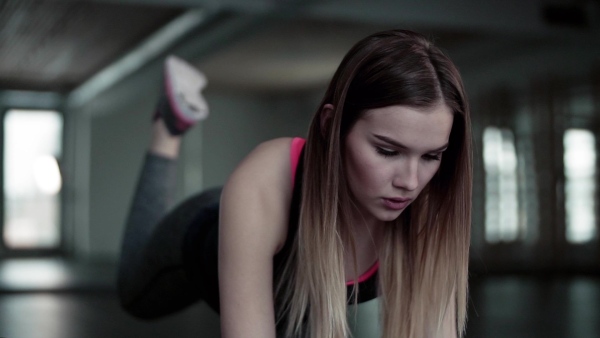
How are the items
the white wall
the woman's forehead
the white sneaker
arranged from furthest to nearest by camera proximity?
the white wall
the white sneaker
the woman's forehead

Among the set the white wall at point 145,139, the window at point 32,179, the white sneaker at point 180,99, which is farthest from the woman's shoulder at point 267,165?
the window at point 32,179

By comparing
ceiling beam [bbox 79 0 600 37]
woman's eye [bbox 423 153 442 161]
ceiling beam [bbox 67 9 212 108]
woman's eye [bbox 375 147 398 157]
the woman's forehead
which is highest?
ceiling beam [bbox 67 9 212 108]

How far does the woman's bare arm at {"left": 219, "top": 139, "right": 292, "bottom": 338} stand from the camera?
1.09 m

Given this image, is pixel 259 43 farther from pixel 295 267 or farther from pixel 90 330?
pixel 295 267

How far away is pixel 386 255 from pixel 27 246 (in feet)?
31.2

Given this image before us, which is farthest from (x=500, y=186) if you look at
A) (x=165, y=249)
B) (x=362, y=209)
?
(x=362, y=209)

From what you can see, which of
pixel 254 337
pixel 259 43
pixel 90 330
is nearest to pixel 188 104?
pixel 90 330

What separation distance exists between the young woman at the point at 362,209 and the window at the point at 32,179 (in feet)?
30.1

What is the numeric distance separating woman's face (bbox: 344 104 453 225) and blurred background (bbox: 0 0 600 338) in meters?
1.40

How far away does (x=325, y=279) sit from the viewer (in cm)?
113

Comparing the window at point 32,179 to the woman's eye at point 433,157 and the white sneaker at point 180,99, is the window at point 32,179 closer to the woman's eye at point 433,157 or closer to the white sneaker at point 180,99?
the white sneaker at point 180,99

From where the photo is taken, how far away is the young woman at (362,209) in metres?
1.03

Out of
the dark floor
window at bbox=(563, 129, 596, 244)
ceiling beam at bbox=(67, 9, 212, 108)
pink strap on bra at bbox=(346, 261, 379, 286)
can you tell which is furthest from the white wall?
pink strap on bra at bbox=(346, 261, 379, 286)

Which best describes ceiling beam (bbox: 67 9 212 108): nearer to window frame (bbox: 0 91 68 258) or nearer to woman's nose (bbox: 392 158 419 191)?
window frame (bbox: 0 91 68 258)
